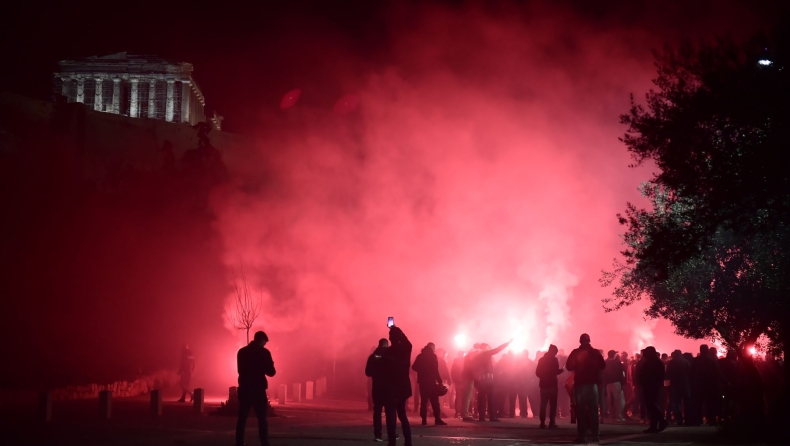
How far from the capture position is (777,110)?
12.2 m

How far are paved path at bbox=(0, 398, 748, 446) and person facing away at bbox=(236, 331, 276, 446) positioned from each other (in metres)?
1.01

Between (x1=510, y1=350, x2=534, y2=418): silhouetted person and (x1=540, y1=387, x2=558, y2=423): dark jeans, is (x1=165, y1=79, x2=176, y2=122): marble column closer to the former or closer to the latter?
(x1=510, y1=350, x2=534, y2=418): silhouetted person

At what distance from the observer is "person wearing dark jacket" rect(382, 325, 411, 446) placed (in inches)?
408

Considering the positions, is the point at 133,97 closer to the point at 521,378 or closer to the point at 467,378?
the point at 521,378

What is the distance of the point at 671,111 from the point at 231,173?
44535 millimetres

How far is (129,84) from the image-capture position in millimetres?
86125

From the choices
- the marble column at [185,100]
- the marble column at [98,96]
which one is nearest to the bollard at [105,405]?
the marble column at [185,100]

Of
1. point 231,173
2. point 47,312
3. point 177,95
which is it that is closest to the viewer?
point 47,312

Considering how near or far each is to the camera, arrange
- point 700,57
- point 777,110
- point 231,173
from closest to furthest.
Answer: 1. point 777,110
2. point 700,57
3. point 231,173

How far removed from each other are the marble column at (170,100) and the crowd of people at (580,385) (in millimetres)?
69081

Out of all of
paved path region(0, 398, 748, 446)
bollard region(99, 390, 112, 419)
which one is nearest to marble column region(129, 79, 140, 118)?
paved path region(0, 398, 748, 446)

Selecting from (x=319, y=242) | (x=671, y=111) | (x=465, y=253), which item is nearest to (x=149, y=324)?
(x=319, y=242)

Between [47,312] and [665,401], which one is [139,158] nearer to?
[47,312]

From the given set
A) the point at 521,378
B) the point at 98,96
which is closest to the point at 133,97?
the point at 98,96
